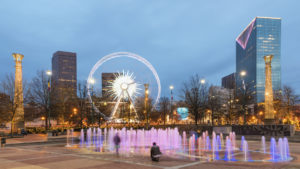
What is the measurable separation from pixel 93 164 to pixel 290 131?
2476cm

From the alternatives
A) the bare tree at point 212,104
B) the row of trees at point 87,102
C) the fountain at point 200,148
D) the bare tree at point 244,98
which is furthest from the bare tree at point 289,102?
the fountain at point 200,148

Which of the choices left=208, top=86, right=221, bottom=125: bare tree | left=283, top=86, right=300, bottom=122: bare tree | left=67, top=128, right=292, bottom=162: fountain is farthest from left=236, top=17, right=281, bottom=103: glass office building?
left=67, top=128, right=292, bottom=162: fountain

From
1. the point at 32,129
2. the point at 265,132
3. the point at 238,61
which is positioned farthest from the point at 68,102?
the point at 238,61

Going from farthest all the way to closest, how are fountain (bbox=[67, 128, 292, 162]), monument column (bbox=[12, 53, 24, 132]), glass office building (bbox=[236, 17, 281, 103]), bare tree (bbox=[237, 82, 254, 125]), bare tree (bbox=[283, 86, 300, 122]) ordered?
1. glass office building (bbox=[236, 17, 281, 103])
2. bare tree (bbox=[283, 86, 300, 122])
3. bare tree (bbox=[237, 82, 254, 125])
4. monument column (bbox=[12, 53, 24, 132])
5. fountain (bbox=[67, 128, 292, 162])

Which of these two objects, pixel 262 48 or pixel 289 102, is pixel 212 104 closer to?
pixel 289 102

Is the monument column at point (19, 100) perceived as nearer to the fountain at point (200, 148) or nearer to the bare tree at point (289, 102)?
the fountain at point (200, 148)

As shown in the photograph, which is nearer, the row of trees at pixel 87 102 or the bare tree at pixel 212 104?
the row of trees at pixel 87 102

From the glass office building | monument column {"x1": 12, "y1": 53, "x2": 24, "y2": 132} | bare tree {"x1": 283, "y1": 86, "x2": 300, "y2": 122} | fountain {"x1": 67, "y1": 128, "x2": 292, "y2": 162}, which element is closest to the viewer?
fountain {"x1": 67, "y1": 128, "x2": 292, "y2": 162}

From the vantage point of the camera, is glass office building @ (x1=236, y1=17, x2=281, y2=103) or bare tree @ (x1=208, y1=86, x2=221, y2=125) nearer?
bare tree @ (x1=208, y1=86, x2=221, y2=125)

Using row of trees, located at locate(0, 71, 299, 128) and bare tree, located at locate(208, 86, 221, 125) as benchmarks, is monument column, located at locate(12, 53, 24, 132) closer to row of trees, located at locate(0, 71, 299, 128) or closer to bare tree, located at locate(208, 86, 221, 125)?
row of trees, located at locate(0, 71, 299, 128)

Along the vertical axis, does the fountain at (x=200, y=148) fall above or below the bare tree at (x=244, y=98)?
below

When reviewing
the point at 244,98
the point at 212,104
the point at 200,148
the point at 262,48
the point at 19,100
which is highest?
the point at 262,48

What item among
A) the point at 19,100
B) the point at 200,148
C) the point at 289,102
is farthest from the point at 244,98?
the point at 19,100

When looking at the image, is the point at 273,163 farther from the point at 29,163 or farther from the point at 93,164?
the point at 29,163
